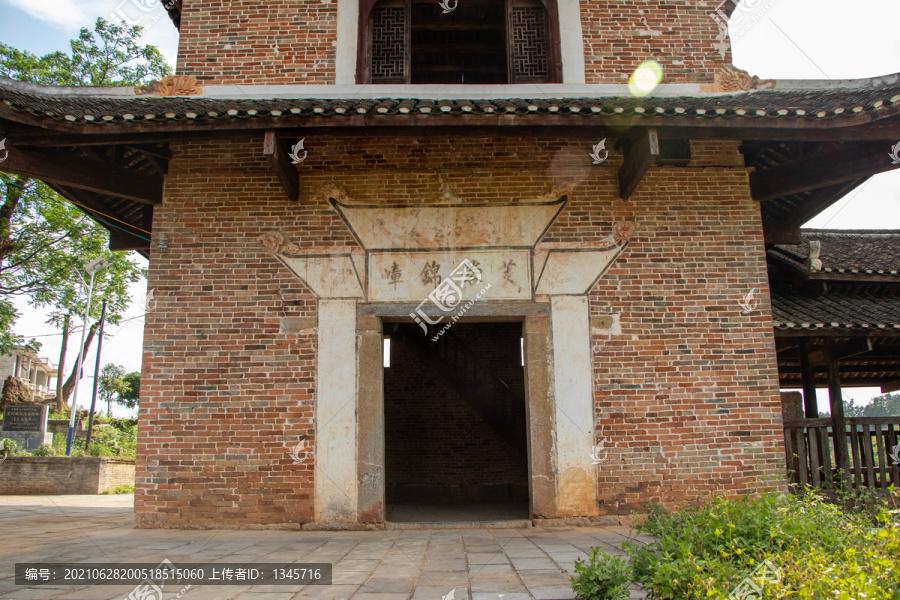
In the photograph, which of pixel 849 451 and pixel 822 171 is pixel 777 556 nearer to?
pixel 822 171

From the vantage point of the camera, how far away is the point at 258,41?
7652mm

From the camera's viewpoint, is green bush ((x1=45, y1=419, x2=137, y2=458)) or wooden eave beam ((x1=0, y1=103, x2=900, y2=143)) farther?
green bush ((x1=45, y1=419, x2=137, y2=458))

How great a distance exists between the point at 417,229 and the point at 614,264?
2307 mm

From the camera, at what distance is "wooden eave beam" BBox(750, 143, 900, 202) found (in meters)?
6.59

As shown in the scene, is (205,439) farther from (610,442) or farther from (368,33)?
(368,33)

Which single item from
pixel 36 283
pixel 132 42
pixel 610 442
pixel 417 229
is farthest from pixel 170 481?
pixel 132 42

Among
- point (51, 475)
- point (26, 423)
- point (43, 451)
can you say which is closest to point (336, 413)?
point (51, 475)

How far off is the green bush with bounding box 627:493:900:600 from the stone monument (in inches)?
752

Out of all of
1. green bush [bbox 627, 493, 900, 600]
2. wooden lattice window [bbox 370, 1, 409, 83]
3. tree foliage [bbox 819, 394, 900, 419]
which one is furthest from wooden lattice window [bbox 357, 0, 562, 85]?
tree foliage [bbox 819, 394, 900, 419]

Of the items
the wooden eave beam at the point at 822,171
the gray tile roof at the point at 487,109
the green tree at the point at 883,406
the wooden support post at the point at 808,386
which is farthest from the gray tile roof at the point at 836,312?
the green tree at the point at 883,406

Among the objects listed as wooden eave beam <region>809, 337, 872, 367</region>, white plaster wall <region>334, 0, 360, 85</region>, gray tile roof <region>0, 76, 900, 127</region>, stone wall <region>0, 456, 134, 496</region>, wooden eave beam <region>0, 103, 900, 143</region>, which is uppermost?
white plaster wall <region>334, 0, 360, 85</region>

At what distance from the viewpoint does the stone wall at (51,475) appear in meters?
13.6

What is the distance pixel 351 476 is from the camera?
6.25 m

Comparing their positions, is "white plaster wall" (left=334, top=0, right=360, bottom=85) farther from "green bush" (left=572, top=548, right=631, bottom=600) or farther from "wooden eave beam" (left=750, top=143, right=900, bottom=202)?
"green bush" (left=572, top=548, right=631, bottom=600)
